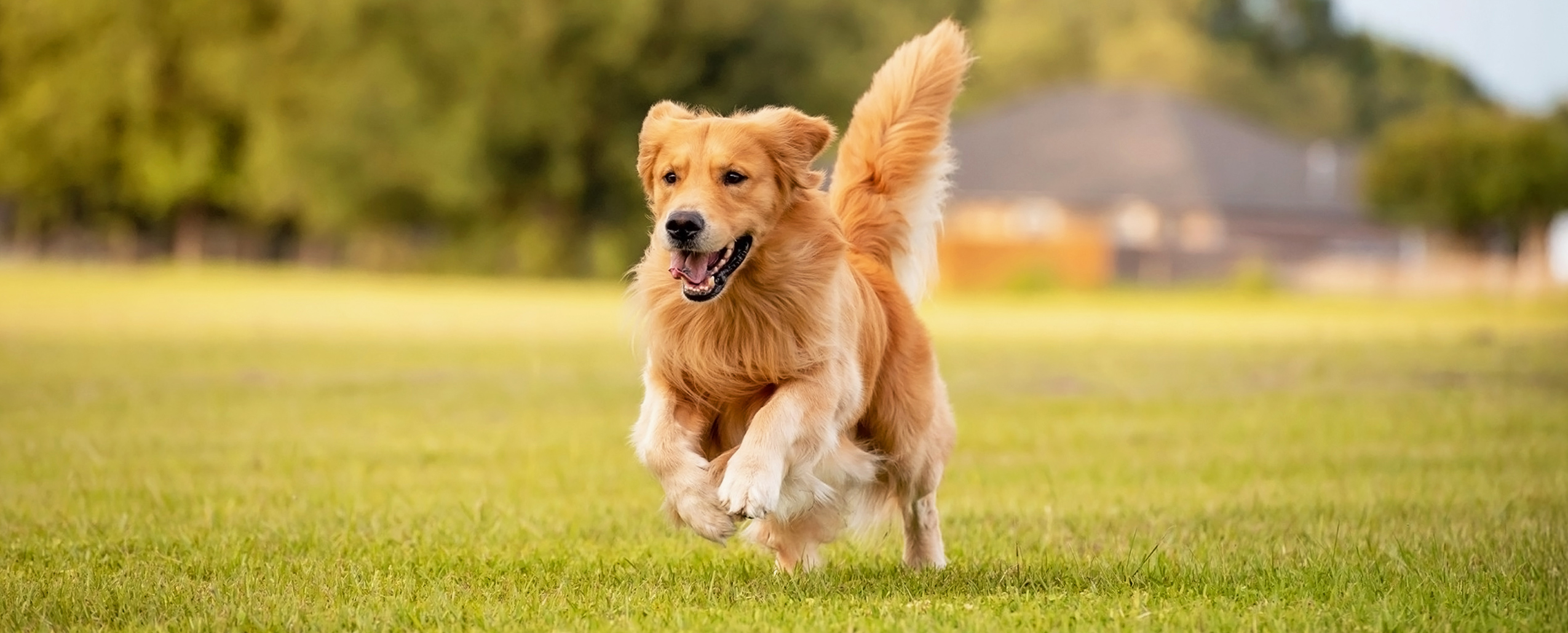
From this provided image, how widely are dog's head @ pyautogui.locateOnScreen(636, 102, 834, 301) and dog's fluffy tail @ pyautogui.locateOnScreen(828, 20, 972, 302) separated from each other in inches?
43.1

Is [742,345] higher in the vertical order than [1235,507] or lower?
higher

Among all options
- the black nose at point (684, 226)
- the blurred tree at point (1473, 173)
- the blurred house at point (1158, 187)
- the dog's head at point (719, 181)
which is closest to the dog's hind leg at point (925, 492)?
the dog's head at point (719, 181)

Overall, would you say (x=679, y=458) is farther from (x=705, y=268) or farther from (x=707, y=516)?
(x=705, y=268)

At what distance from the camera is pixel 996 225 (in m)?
60.8

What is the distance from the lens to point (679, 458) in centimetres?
568

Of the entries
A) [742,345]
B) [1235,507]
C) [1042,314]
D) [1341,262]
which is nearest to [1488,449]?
[1235,507]

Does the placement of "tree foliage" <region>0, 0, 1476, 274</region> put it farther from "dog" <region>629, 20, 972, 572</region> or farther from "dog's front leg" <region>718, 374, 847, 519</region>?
"dog's front leg" <region>718, 374, 847, 519</region>

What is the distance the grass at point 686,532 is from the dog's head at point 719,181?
0.88 meters

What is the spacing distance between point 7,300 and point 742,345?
2727 centimetres

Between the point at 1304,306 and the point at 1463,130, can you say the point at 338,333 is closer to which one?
the point at 1304,306

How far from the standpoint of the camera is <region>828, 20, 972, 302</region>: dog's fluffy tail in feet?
23.9

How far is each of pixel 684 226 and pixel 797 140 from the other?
684mm

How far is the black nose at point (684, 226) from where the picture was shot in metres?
5.57

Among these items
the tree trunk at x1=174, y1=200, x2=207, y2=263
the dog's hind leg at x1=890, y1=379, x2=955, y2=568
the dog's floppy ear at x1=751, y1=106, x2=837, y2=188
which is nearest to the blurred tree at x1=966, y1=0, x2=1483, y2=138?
the tree trunk at x1=174, y1=200, x2=207, y2=263
